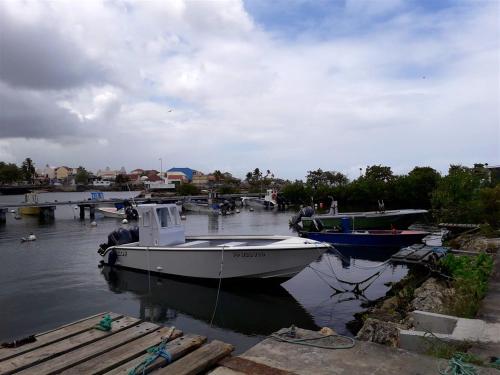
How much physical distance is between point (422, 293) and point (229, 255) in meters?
6.59

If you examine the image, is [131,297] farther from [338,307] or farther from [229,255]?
[338,307]

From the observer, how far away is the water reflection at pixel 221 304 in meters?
12.3

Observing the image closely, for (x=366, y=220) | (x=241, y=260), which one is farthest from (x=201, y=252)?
(x=366, y=220)

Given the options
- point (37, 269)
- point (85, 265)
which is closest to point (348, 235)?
point (85, 265)

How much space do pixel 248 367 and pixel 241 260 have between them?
1061 cm

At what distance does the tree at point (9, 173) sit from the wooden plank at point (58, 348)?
157715 millimetres

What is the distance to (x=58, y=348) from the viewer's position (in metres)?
4.78

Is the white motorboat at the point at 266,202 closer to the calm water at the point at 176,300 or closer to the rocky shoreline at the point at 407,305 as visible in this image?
the calm water at the point at 176,300

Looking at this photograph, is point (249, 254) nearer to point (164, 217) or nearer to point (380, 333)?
point (164, 217)

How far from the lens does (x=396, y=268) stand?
19031 millimetres

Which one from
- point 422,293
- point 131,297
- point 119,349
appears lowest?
point 131,297

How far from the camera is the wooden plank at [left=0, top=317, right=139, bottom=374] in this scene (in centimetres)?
431

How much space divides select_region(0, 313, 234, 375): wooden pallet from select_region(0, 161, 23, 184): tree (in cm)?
15780

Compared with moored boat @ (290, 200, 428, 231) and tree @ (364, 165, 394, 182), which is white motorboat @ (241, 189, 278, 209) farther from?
moored boat @ (290, 200, 428, 231)
